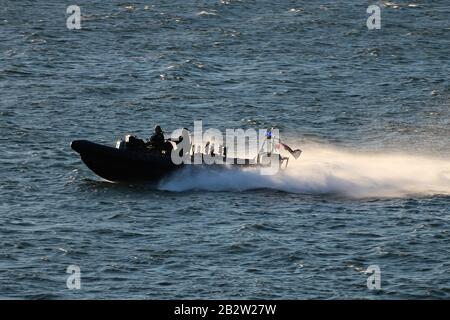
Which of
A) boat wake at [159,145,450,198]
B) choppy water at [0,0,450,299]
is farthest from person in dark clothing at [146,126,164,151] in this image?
choppy water at [0,0,450,299]

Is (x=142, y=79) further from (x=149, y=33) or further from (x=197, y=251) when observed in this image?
(x=197, y=251)

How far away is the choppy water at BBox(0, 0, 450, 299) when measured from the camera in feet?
137

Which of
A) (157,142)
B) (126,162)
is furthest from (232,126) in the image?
(126,162)

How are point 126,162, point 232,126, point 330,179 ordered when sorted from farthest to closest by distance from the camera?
point 232,126
point 330,179
point 126,162

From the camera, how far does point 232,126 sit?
62.8 metres

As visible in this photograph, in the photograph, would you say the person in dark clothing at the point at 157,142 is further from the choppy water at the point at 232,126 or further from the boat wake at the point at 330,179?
the choppy water at the point at 232,126

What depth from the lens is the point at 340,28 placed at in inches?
3378

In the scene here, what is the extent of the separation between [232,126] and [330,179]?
12532 millimetres

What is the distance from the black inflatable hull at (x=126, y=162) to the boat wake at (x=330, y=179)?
64 cm

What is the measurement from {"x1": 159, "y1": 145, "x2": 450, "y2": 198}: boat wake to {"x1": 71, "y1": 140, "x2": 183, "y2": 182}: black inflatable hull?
642 millimetres

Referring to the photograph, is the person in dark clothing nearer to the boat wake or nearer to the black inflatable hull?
the black inflatable hull

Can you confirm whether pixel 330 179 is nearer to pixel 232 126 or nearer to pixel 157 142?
pixel 157 142

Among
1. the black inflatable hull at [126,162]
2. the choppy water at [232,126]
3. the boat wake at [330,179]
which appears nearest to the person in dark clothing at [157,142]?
the black inflatable hull at [126,162]

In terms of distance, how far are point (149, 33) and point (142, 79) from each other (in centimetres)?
1182
